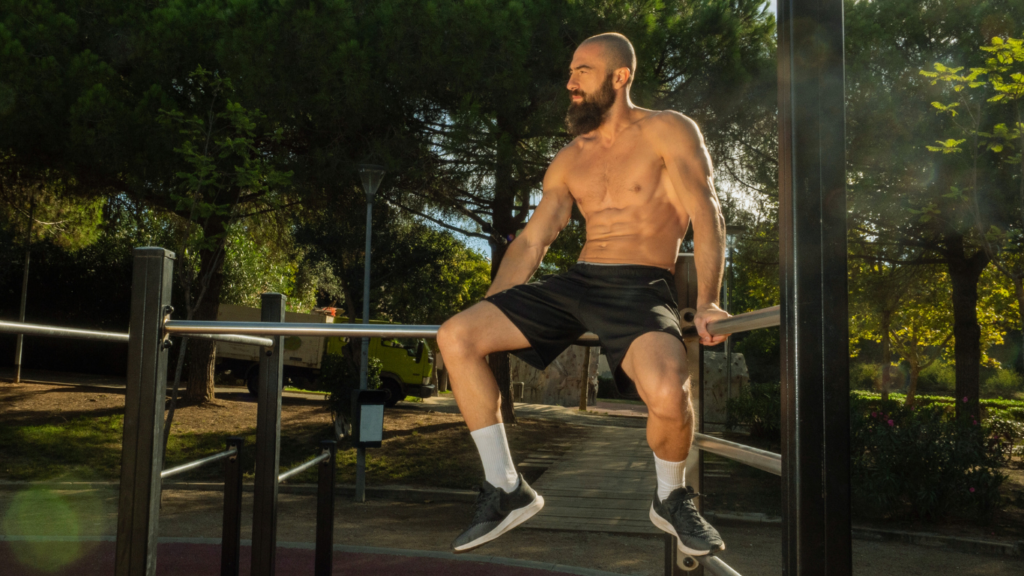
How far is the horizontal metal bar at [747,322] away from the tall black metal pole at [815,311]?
0.10 m

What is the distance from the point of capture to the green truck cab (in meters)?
18.2

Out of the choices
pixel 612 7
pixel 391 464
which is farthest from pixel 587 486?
pixel 612 7

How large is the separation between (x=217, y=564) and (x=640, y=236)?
180 inches

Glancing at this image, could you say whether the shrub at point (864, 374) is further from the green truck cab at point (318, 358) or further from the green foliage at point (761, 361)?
the green truck cab at point (318, 358)

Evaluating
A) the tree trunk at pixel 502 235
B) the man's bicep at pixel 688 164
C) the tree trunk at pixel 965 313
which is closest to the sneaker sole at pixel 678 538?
the man's bicep at pixel 688 164

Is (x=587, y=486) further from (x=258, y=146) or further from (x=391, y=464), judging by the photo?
(x=258, y=146)

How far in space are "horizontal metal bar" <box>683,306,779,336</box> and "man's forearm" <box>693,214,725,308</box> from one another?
0.19 meters

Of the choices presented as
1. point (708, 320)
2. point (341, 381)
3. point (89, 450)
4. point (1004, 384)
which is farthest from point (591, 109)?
point (1004, 384)

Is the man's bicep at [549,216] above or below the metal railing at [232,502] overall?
above

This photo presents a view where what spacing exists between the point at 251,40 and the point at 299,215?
4.14m

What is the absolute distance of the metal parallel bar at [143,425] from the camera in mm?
1783

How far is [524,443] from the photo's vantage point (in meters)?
12.9

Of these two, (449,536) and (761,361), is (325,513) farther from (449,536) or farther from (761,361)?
(761,361)

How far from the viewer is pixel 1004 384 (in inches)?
1106
